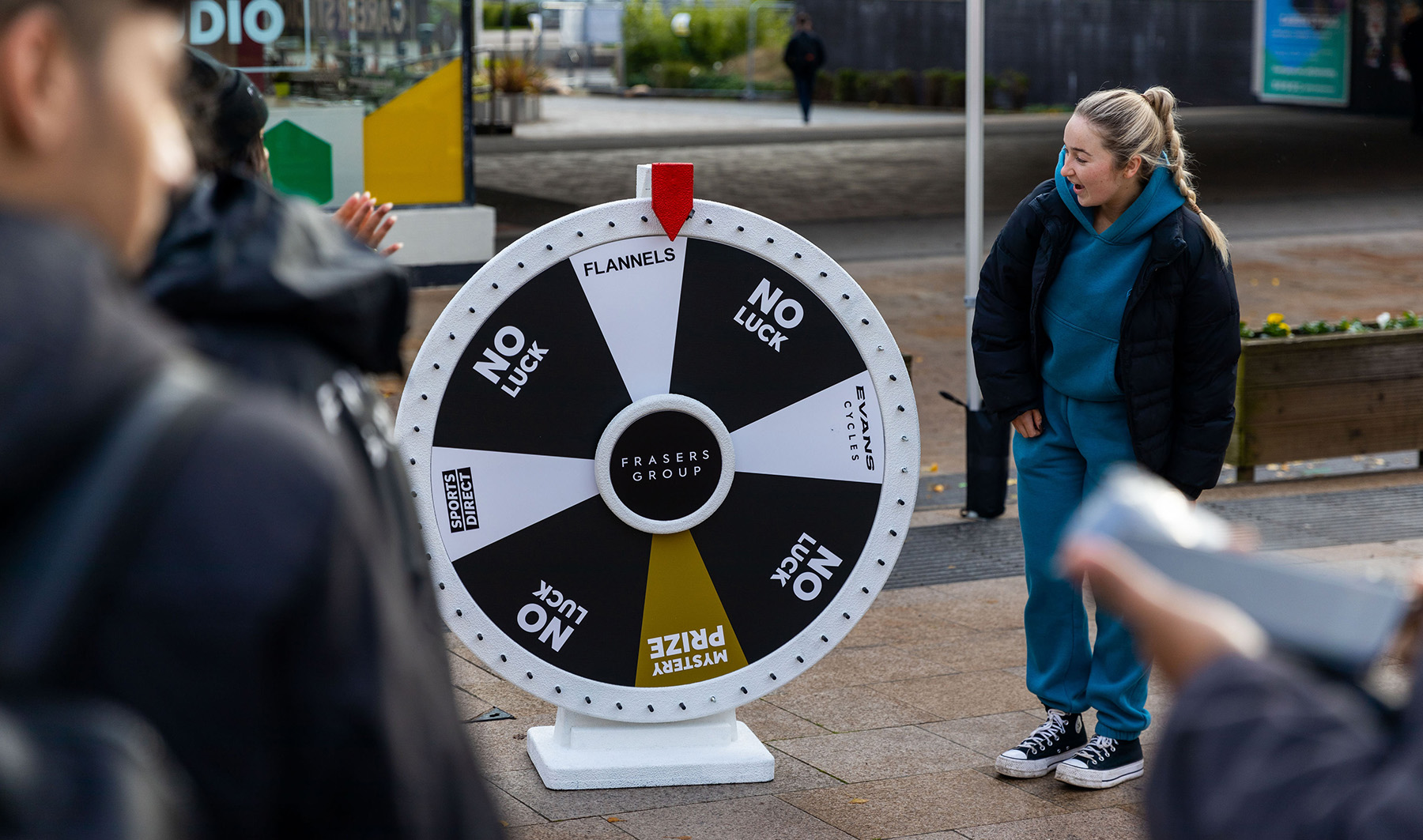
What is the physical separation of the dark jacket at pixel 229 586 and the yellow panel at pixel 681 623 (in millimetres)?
2795

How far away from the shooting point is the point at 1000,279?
4164 millimetres

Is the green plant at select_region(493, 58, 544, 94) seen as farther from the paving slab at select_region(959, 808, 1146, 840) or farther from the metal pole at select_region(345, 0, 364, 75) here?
the paving slab at select_region(959, 808, 1146, 840)

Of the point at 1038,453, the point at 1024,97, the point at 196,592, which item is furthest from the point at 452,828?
Answer: the point at 1024,97

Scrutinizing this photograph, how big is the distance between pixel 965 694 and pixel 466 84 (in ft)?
→ 28.1

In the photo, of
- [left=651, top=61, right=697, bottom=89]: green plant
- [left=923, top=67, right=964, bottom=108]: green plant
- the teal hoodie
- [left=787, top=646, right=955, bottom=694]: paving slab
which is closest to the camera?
the teal hoodie

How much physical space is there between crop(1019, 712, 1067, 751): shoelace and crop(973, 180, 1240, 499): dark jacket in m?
0.72

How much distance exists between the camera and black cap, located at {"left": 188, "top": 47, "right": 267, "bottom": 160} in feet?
11.1

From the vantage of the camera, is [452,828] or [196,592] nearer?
[196,592]

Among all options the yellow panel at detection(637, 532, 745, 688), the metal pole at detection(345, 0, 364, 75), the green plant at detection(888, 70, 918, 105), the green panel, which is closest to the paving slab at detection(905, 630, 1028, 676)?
the yellow panel at detection(637, 532, 745, 688)

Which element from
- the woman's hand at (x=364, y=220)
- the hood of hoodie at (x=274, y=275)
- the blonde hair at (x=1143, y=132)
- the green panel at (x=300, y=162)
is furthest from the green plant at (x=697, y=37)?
the hood of hoodie at (x=274, y=275)

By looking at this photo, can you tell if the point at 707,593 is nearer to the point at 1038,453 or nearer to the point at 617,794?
the point at 617,794

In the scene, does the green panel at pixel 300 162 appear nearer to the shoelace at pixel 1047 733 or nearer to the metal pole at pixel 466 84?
the metal pole at pixel 466 84

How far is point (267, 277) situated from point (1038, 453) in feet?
10.4

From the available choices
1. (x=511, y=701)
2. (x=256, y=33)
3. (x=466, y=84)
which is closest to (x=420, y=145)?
(x=466, y=84)
